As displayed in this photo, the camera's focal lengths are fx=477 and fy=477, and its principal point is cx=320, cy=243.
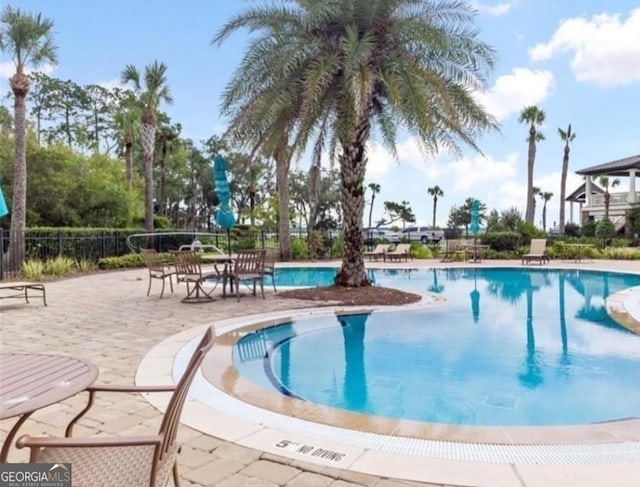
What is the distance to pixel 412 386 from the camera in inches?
212

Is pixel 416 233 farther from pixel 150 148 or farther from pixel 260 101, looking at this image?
pixel 260 101

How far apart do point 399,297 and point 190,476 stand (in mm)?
8049

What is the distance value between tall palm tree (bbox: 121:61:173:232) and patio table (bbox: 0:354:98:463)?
20.3 m

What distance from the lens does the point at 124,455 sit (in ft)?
6.67

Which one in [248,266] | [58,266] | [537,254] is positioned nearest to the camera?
[248,266]

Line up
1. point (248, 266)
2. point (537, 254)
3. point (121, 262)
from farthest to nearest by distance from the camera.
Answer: point (537, 254) < point (121, 262) < point (248, 266)

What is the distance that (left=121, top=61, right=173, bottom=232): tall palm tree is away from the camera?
22078mm

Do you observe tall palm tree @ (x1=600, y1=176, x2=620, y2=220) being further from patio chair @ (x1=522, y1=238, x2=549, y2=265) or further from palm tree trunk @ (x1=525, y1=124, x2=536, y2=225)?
patio chair @ (x1=522, y1=238, x2=549, y2=265)

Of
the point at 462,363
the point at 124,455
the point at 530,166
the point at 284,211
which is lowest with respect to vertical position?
the point at 462,363

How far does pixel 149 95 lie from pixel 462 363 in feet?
68.6

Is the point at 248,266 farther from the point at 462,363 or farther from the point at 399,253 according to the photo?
the point at 399,253

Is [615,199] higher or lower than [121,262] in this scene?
higher

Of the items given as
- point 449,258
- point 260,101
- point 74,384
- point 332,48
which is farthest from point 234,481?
point 449,258

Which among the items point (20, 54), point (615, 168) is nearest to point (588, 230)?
point (615, 168)
